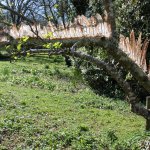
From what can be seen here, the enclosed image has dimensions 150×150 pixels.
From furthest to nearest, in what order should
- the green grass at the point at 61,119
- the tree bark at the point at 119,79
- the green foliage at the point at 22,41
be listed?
the green grass at the point at 61,119 → the tree bark at the point at 119,79 → the green foliage at the point at 22,41

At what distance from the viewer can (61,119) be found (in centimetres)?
1119

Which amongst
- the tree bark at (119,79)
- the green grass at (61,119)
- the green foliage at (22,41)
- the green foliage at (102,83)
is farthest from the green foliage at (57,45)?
the green foliage at (102,83)

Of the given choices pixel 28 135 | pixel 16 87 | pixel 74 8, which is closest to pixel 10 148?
pixel 28 135

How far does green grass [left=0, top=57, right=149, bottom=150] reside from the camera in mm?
8906

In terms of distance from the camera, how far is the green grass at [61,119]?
8906 millimetres

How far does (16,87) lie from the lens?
16.2 metres

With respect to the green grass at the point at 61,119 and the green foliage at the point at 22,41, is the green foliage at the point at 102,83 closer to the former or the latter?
the green grass at the point at 61,119

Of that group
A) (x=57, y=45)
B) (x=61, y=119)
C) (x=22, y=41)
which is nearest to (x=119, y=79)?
(x=57, y=45)

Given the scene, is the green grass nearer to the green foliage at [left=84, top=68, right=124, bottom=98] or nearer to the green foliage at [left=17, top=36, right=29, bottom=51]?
the green foliage at [left=84, top=68, right=124, bottom=98]

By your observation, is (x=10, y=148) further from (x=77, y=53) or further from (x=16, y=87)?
(x=16, y=87)

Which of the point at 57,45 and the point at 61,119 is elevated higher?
the point at 57,45

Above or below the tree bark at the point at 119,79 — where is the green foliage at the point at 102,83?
below

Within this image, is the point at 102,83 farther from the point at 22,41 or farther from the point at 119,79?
the point at 22,41

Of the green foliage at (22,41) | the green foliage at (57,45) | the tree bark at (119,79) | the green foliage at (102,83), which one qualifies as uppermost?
the green foliage at (22,41)
